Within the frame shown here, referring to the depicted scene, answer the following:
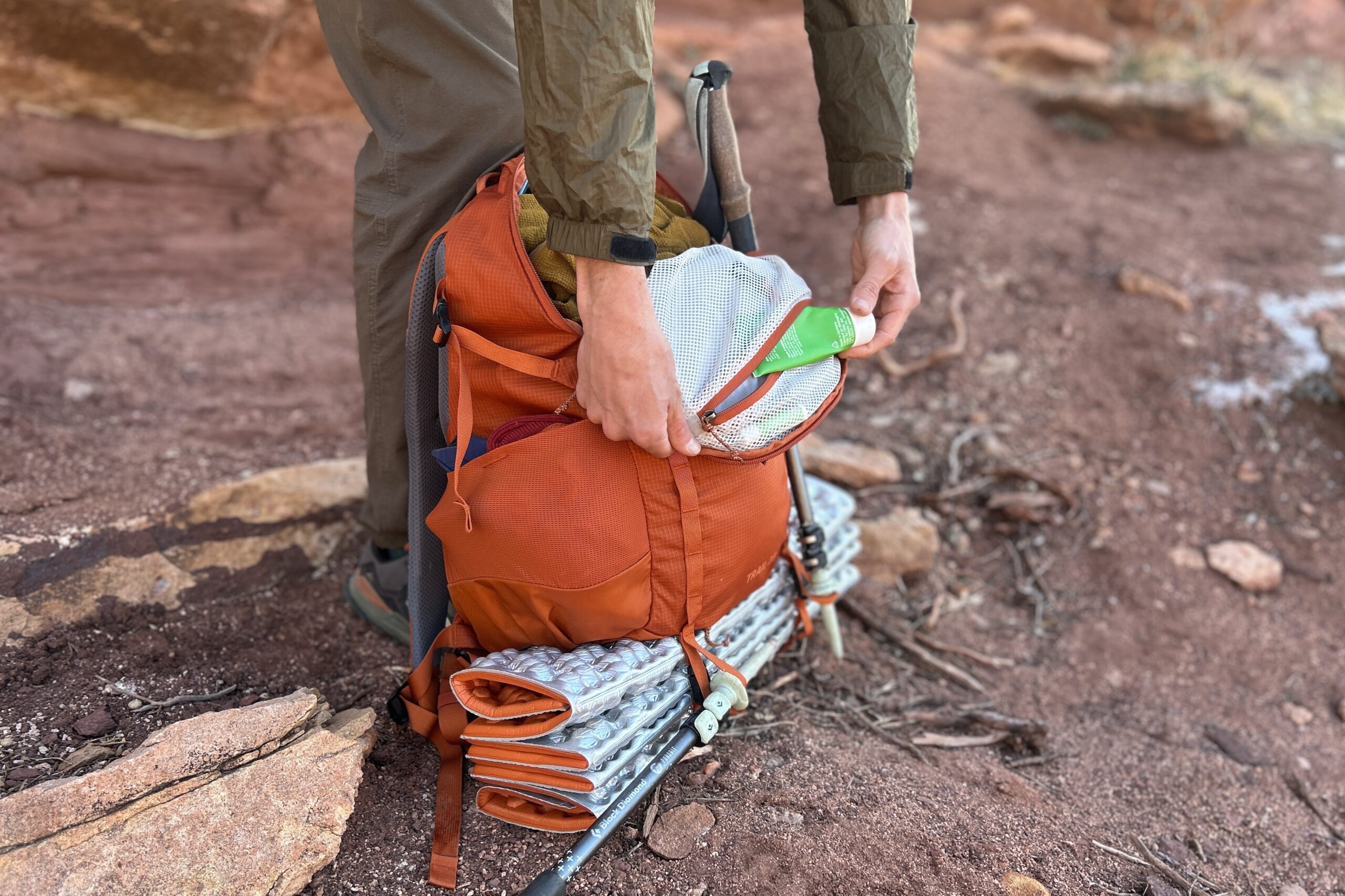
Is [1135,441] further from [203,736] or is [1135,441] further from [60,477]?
[60,477]

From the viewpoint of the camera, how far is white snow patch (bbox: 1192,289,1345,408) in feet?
11.5

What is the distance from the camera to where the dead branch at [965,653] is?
8.38 ft

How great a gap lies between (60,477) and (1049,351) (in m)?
3.42

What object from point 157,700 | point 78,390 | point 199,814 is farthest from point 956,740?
point 78,390

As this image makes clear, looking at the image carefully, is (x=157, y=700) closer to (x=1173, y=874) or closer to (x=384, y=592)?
(x=384, y=592)

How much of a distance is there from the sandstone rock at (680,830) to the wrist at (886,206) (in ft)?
3.99

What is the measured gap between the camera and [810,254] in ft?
15.2

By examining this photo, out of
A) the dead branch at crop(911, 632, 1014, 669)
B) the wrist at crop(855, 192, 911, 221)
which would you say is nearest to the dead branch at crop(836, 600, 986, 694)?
the dead branch at crop(911, 632, 1014, 669)

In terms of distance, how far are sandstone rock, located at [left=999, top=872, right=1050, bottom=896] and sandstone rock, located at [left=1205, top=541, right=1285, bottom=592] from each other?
1732 millimetres

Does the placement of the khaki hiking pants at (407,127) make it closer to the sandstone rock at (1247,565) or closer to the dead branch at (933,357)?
the dead branch at (933,357)

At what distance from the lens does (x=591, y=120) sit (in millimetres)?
1374

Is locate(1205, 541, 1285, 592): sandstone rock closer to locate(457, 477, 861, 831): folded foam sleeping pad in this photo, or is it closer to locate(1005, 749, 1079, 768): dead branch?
locate(1005, 749, 1079, 768): dead branch

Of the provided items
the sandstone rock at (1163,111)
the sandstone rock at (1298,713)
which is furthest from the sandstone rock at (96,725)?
the sandstone rock at (1163,111)

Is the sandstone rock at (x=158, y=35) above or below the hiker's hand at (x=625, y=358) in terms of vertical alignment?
above
